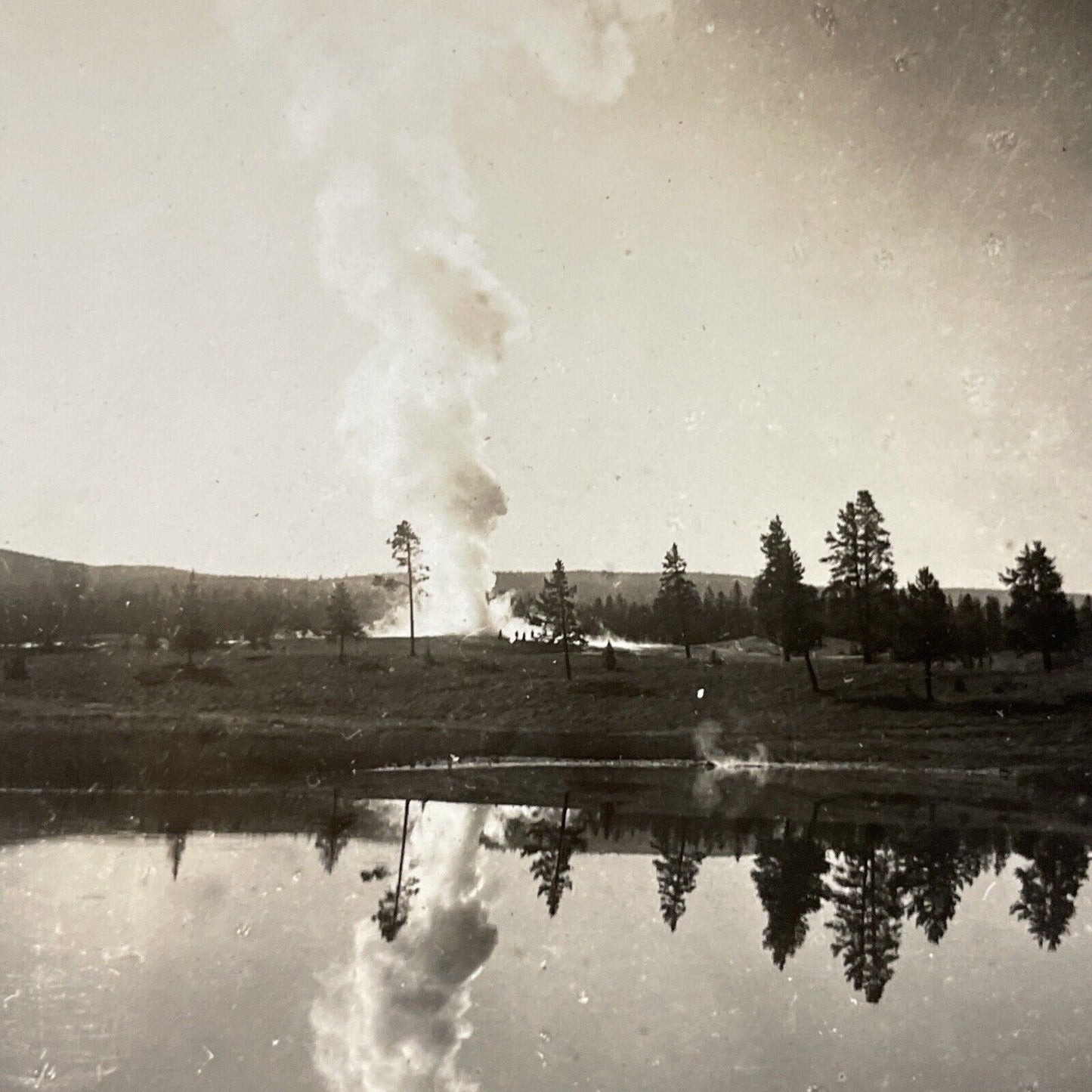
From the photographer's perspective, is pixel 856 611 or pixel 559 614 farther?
pixel 559 614

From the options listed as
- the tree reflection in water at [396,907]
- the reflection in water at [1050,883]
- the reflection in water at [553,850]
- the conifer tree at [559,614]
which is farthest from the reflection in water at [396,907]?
the conifer tree at [559,614]

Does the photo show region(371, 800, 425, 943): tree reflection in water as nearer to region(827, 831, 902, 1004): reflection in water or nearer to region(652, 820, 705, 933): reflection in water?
region(652, 820, 705, 933): reflection in water

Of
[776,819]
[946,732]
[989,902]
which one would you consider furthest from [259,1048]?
[946,732]

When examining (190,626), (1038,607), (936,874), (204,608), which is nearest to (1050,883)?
(936,874)

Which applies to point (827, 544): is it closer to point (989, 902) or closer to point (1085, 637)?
point (1085, 637)

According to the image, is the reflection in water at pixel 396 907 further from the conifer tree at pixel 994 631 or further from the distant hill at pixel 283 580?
the conifer tree at pixel 994 631

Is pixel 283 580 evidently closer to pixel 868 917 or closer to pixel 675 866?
pixel 675 866

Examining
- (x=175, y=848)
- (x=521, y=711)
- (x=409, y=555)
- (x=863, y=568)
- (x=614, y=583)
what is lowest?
(x=175, y=848)
